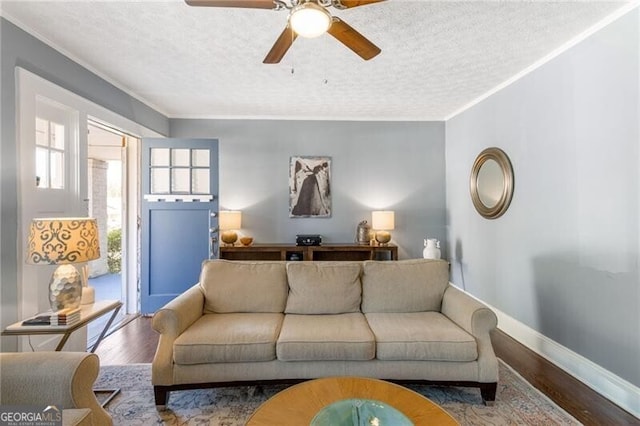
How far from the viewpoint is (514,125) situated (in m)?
2.97

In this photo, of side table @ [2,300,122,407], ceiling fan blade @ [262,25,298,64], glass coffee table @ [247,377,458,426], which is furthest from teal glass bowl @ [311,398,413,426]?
ceiling fan blade @ [262,25,298,64]

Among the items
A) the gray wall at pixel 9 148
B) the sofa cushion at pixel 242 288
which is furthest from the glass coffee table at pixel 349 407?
the gray wall at pixel 9 148

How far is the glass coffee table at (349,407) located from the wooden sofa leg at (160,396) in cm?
105

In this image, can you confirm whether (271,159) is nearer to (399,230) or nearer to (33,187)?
(399,230)

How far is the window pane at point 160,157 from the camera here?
12.1 ft

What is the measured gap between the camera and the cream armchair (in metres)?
1.22

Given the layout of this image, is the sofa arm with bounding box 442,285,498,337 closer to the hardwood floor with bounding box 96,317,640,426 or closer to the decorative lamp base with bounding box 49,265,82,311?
the hardwood floor with bounding box 96,317,640,426

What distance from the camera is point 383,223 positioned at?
13.4 ft

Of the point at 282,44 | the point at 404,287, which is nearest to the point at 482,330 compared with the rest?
the point at 404,287

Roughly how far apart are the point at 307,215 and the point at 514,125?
270 cm

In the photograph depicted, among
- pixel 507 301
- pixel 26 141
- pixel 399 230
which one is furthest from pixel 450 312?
pixel 26 141

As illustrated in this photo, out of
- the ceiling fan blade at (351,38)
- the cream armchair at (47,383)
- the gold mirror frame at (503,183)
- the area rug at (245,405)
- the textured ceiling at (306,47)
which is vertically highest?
the textured ceiling at (306,47)

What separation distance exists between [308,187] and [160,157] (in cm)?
195

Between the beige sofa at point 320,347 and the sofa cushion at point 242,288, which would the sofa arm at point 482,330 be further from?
the sofa cushion at point 242,288
